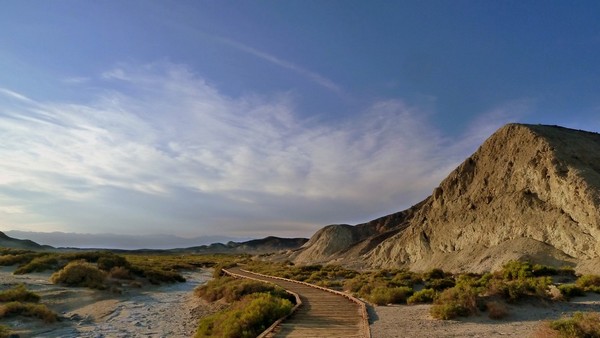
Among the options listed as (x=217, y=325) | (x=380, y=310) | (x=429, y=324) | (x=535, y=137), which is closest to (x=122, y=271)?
(x=217, y=325)

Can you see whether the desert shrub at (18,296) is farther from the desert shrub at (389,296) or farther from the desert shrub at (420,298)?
the desert shrub at (420,298)

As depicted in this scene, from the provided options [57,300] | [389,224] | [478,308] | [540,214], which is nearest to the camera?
[478,308]

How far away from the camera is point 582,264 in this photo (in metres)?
31.9

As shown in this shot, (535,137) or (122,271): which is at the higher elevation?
(535,137)

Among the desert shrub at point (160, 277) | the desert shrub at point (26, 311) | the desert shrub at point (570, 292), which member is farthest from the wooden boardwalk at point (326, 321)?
the desert shrub at point (160, 277)

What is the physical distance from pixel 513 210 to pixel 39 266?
43934 mm

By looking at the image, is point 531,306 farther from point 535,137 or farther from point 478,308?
point 535,137

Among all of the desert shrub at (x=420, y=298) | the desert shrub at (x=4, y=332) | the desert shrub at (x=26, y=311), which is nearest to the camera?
the desert shrub at (x=4, y=332)

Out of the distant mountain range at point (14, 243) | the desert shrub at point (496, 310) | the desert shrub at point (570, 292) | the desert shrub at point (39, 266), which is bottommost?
the desert shrub at point (496, 310)

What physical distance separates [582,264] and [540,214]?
25.6ft

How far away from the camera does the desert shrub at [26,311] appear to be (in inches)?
724

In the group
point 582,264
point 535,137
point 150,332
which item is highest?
point 535,137

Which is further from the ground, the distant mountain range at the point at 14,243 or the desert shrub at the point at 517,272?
the distant mountain range at the point at 14,243

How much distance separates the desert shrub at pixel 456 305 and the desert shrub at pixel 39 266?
3176cm
